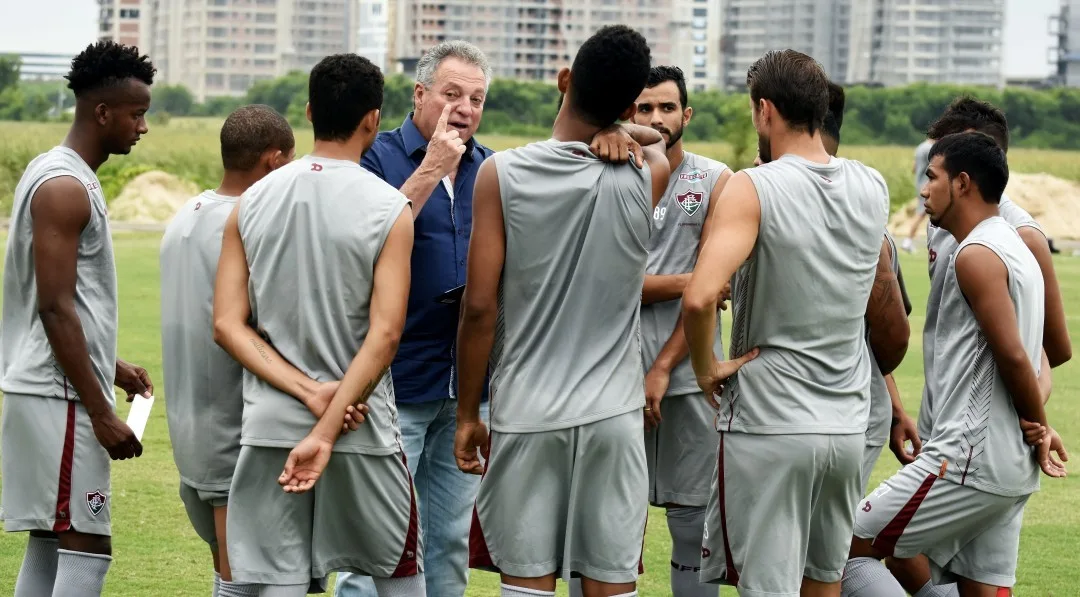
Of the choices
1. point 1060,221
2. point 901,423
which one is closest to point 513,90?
point 1060,221

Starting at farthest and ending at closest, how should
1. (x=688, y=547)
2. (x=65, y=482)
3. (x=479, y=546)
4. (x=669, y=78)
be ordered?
(x=669, y=78), (x=688, y=547), (x=65, y=482), (x=479, y=546)

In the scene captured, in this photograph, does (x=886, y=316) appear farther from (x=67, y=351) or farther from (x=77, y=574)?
(x=77, y=574)

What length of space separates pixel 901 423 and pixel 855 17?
154859 millimetres

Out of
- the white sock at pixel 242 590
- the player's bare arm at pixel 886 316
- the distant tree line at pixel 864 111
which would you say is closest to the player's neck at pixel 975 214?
the player's bare arm at pixel 886 316

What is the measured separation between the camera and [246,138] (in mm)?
5254

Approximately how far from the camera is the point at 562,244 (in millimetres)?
4559

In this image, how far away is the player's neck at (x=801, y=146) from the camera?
480 centimetres

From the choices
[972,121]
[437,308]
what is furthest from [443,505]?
[972,121]

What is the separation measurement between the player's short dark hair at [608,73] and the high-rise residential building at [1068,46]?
13368 cm

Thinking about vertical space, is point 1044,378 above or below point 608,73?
below

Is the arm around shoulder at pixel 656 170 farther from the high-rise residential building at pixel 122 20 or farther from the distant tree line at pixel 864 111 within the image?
the high-rise residential building at pixel 122 20

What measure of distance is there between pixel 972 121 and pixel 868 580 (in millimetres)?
2020

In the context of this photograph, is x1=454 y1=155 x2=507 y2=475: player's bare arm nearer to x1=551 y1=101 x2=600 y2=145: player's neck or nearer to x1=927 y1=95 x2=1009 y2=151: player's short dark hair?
x1=551 y1=101 x2=600 y2=145: player's neck

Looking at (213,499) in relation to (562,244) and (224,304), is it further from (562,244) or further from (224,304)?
(562,244)
